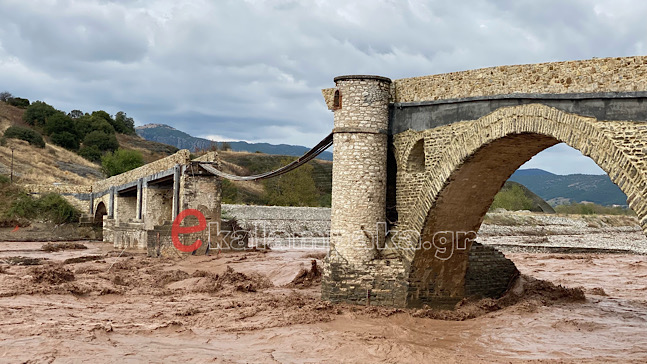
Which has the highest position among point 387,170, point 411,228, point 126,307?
point 387,170

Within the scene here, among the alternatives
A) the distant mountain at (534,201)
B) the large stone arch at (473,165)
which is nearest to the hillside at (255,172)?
the distant mountain at (534,201)

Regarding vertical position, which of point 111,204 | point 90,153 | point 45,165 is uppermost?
point 90,153

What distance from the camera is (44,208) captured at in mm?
36281

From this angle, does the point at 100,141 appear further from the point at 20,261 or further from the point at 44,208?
the point at 20,261

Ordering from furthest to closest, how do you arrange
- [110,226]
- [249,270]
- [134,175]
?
[110,226] → [134,175] → [249,270]

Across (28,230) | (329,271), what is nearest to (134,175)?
(28,230)

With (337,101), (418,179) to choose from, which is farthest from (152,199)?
(418,179)

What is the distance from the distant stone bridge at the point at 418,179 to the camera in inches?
449

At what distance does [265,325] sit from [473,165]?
15.6ft

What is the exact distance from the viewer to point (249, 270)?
19.6 m

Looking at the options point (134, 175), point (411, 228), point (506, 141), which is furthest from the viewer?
point (134, 175)

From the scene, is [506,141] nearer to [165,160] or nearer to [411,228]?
[411,228]

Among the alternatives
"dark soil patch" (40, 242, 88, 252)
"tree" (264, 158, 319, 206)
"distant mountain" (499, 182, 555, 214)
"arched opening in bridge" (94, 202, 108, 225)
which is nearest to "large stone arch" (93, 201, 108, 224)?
"arched opening in bridge" (94, 202, 108, 225)

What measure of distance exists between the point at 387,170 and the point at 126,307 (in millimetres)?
6225
